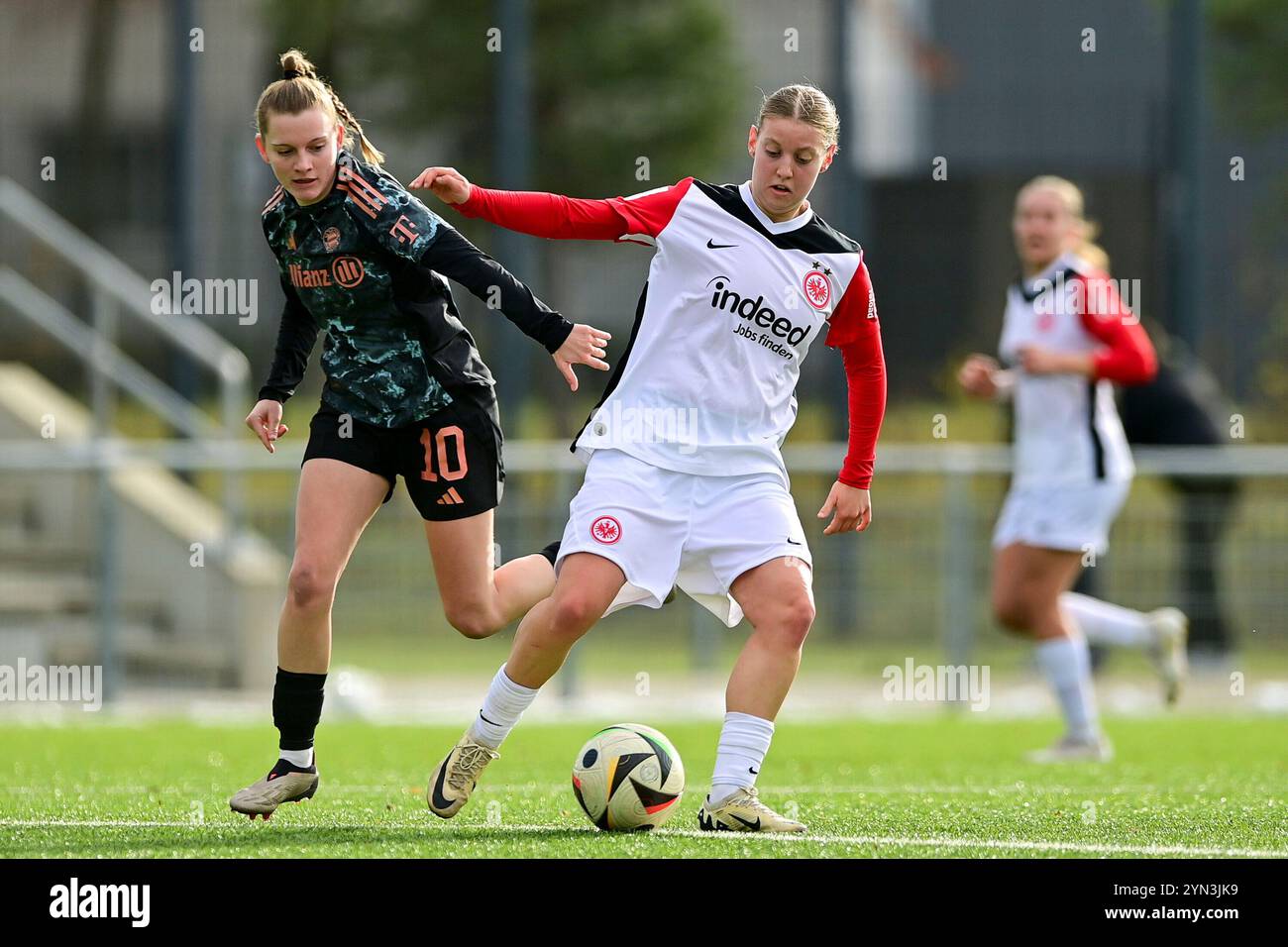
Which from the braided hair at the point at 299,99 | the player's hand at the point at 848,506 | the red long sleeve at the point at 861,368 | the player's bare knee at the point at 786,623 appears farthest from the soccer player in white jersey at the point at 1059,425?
the braided hair at the point at 299,99

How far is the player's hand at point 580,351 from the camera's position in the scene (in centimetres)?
509

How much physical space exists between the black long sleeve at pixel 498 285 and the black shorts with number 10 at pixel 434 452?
0.54 m

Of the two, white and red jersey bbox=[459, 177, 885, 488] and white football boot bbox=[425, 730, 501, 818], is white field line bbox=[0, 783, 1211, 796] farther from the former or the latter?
white and red jersey bbox=[459, 177, 885, 488]

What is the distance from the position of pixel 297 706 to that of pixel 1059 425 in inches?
169

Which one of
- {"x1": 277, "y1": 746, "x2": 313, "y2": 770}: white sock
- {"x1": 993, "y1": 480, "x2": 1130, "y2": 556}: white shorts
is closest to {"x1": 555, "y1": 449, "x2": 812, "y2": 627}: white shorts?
{"x1": 277, "y1": 746, "x2": 313, "y2": 770}: white sock

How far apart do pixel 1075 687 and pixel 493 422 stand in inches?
142

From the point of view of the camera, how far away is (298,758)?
18.3 feet

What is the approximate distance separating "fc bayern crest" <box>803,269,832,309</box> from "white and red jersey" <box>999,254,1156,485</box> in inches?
126

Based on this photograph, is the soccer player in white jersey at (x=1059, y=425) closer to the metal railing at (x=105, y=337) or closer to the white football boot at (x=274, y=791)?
the white football boot at (x=274, y=791)

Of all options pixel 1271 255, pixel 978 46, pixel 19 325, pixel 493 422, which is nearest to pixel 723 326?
pixel 493 422

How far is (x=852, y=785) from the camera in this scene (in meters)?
6.95

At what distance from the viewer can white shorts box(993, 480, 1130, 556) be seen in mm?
8414

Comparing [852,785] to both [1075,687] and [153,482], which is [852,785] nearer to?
[1075,687]
